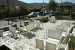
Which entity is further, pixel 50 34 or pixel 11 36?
pixel 11 36

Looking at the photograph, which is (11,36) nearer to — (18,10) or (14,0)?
(18,10)

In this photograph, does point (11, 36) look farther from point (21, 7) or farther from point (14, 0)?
point (14, 0)

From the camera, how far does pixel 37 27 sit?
9461 mm

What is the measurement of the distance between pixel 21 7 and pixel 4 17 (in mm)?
3841

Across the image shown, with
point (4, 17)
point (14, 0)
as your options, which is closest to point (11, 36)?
point (4, 17)

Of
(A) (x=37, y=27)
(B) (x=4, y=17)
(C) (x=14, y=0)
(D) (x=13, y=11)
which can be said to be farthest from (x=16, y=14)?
(C) (x=14, y=0)

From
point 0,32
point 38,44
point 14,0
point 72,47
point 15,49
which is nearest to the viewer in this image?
point 72,47

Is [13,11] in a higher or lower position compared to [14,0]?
lower

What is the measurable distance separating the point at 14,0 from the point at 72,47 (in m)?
39.1

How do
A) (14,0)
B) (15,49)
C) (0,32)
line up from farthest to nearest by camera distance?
(14,0)
(0,32)
(15,49)

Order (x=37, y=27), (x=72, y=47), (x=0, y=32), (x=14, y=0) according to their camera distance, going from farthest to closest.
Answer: (x=14, y=0)
(x=37, y=27)
(x=0, y=32)
(x=72, y=47)

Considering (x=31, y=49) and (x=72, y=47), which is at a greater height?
(x=72, y=47)

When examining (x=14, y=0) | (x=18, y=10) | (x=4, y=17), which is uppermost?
(x=14, y=0)

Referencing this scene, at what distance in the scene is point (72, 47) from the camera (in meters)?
4.15
